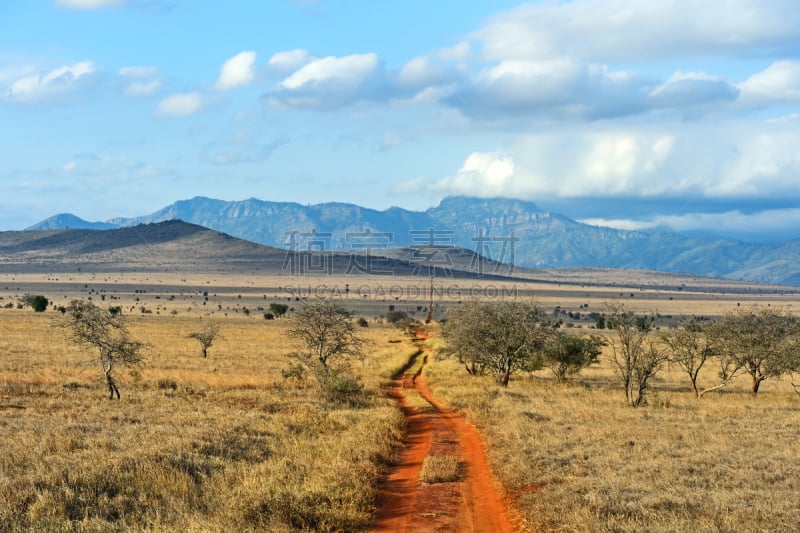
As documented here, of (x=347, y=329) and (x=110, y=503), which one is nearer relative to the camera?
(x=110, y=503)

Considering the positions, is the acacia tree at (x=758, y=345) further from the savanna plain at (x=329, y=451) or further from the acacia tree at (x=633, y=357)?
the acacia tree at (x=633, y=357)

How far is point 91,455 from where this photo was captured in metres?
15.4

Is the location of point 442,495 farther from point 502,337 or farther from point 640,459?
point 502,337

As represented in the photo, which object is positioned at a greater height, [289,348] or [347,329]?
[347,329]

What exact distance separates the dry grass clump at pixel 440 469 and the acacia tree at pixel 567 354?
22.9m

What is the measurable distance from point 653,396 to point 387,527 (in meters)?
24.9

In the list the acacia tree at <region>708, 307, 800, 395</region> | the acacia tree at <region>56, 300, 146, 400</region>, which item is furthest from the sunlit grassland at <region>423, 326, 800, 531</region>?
the acacia tree at <region>56, 300, 146, 400</region>

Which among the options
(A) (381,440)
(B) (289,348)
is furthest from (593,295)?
(A) (381,440)

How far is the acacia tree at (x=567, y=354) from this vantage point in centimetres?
4040

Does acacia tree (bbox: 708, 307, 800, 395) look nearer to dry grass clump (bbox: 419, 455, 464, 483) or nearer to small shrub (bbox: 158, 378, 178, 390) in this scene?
dry grass clump (bbox: 419, 455, 464, 483)

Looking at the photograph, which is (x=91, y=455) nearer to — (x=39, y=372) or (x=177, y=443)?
(x=177, y=443)

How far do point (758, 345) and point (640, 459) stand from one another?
2426 cm

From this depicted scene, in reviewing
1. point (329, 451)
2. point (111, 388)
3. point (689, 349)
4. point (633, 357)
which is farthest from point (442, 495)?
point (689, 349)

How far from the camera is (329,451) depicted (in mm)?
17281
